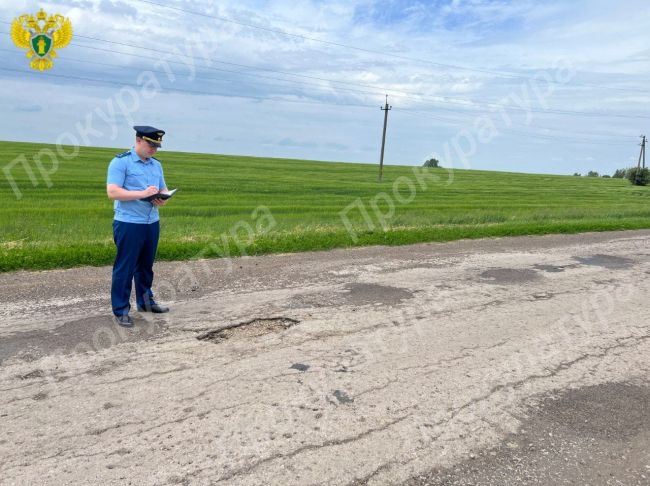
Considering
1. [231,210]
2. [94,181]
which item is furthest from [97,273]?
[94,181]

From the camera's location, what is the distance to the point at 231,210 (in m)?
19.5

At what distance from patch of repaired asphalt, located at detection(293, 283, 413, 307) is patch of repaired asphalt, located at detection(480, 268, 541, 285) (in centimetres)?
169

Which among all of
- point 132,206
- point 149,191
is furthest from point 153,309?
point 149,191

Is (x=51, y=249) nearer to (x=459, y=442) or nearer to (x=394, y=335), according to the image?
(x=394, y=335)

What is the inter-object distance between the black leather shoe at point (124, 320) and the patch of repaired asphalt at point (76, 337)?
0.05 meters

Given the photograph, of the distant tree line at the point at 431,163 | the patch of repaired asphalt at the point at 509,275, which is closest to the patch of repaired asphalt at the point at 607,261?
the patch of repaired asphalt at the point at 509,275

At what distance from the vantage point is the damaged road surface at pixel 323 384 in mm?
3172

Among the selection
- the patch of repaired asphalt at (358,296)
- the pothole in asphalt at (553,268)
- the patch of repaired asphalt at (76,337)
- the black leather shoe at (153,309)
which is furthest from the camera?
the pothole in asphalt at (553,268)

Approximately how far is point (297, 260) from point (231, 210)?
10.8 m

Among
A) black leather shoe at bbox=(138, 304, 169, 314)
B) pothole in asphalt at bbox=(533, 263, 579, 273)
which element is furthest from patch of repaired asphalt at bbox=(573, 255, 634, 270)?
black leather shoe at bbox=(138, 304, 169, 314)

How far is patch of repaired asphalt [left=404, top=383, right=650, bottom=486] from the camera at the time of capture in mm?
3145

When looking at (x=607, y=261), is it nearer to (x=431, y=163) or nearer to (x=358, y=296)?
(x=358, y=296)

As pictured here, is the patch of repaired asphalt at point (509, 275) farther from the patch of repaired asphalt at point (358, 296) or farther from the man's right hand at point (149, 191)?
the man's right hand at point (149, 191)

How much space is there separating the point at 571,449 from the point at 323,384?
1.76 metres
